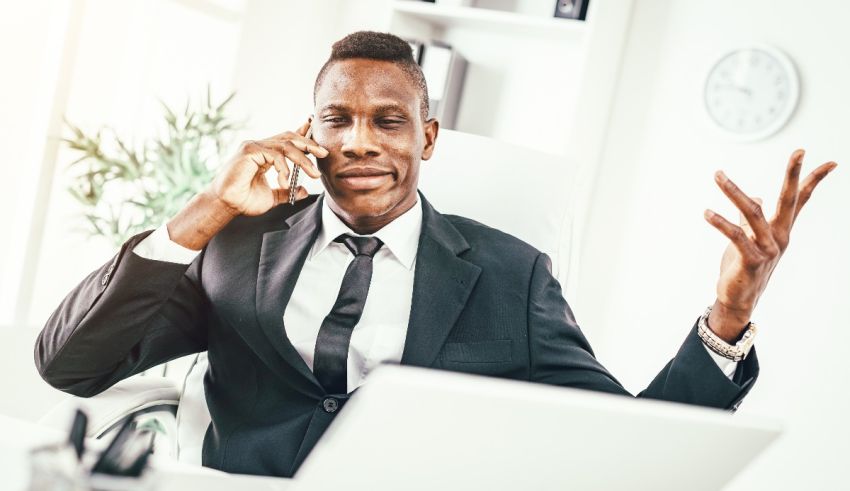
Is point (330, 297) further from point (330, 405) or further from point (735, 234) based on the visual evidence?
point (735, 234)

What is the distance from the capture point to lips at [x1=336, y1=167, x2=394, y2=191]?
153cm

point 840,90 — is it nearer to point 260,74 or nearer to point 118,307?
point 260,74

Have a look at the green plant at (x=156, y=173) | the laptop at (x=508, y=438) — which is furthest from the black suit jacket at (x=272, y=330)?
the green plant at (x=156, y=173)

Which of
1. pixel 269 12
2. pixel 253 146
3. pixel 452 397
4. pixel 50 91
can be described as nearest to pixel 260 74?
pixel 269 12

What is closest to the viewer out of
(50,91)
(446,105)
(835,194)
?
(50,91)

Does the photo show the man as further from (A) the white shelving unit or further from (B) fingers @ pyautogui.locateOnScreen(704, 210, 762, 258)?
(A) the white shelving unit

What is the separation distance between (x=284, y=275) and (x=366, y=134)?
297 millimetres

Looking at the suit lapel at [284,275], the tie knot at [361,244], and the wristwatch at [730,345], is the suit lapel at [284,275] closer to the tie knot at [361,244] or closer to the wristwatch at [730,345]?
the tie knot at [361,244]

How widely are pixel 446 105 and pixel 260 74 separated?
79cm

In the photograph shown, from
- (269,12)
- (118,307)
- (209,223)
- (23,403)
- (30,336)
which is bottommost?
(23,403)

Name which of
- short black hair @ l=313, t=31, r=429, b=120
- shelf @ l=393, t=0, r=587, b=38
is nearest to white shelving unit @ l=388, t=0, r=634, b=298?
shelf @ l=393, t=0, r=587, b=38

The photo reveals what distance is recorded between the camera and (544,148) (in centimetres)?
345

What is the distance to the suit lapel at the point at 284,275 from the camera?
55.7 inches

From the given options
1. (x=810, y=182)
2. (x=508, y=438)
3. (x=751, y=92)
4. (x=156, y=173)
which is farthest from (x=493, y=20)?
(x=508, y=438)
